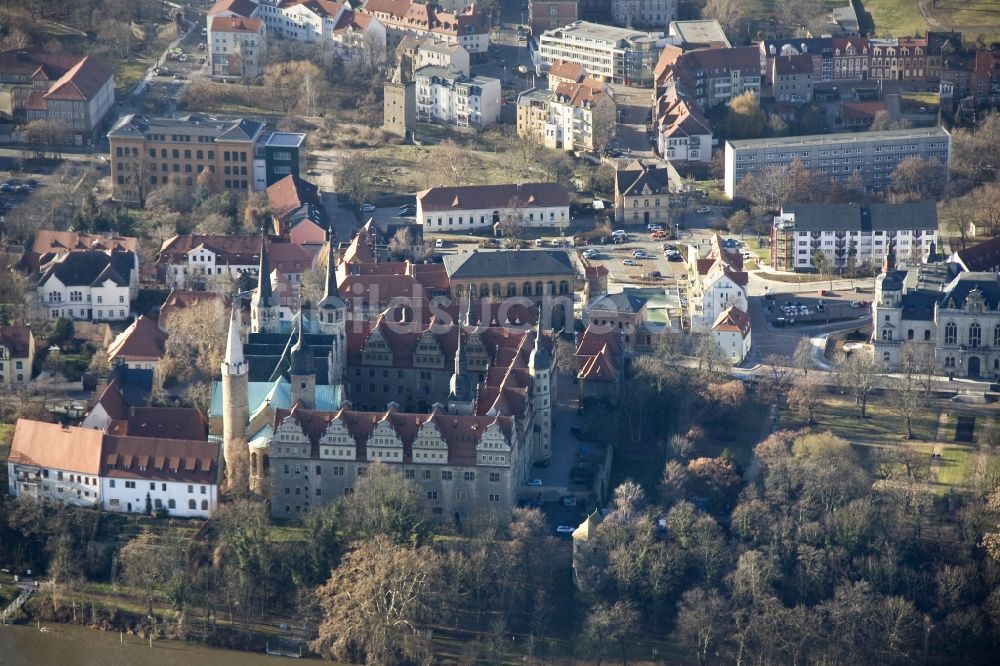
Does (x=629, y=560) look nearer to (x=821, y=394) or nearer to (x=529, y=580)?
(x=529, y=580)

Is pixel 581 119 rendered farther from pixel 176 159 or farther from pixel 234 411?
pixel 234 411

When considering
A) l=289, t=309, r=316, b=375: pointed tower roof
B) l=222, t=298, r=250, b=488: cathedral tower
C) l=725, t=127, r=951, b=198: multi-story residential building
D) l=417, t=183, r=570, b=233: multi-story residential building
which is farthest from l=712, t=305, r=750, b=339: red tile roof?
l=725, t=127, r=951, b=198: multi-story residential building

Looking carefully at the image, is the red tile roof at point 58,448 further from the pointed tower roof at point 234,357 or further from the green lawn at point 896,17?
the green lawn at point 896,17

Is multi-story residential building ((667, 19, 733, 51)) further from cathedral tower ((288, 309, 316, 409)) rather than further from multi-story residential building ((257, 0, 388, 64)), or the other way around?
cathedral tower ((288, 309, 316, 409))

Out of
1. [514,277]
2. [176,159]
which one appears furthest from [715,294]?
[176,159]

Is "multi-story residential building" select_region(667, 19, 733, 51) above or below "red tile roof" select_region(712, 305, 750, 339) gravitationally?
above
